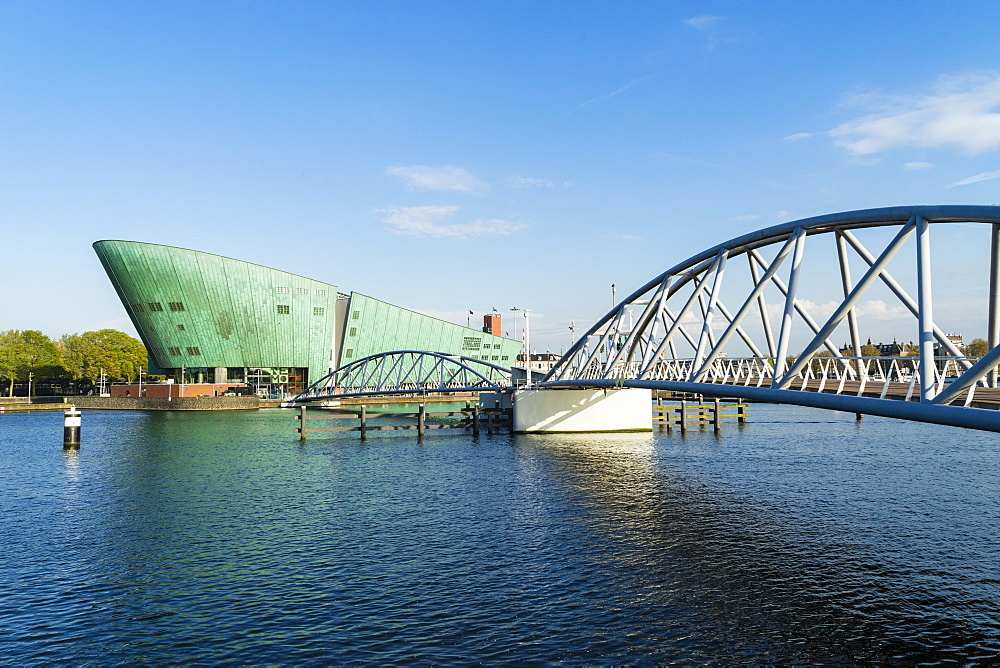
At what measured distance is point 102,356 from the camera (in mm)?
134125

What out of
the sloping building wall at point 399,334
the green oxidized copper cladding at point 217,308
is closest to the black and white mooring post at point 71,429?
the green oxidized copper cladding at point 217,308

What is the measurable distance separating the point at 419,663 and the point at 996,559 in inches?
667

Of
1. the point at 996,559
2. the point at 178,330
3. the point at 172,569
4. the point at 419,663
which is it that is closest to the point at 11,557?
the point at 172,569

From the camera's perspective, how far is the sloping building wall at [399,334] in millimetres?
128375

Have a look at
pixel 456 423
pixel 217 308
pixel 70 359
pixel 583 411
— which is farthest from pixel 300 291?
pixel 583 411

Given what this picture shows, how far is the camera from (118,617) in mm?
16797

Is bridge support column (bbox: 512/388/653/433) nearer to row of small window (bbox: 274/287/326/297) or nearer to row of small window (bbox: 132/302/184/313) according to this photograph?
row of small window (bbox: 274/287/326/297)

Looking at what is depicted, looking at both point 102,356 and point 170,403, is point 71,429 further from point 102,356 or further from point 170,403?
point 102,356

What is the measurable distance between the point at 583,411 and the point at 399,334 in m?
80.8

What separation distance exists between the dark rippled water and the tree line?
104191 millimetres

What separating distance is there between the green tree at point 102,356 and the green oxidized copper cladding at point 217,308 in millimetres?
21013

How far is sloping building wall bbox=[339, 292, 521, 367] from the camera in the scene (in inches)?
5054

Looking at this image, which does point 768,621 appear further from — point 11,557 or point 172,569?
point 11,557

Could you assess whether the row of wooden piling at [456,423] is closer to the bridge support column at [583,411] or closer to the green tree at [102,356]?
the bridge support column at [583,411]
